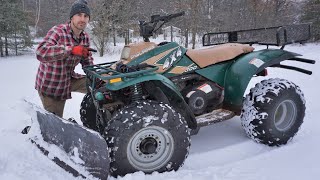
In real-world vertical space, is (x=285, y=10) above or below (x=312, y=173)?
above

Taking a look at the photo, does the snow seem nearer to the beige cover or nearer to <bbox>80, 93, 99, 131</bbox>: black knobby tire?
<bbox>80, 93, 99, 131</bbox>: black knobby tire

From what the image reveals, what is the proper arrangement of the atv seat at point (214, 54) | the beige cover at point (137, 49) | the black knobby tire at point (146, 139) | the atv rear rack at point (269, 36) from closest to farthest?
the black knobby tire at point (146, 139) < the beige cover at point (137, 49) < the atv seat at point (214, 54) < the atv rear rack at point (269, 36)

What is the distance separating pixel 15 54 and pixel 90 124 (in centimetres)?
2211

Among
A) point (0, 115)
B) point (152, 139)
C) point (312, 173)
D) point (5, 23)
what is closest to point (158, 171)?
point (152, 139)

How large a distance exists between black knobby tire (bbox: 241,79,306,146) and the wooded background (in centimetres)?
1819

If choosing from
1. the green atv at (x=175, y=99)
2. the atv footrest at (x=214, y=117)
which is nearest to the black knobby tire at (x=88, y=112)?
the green atv at (x=175, y=99)

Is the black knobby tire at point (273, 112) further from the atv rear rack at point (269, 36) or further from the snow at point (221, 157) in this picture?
the atv rear rack at point (269, 36)

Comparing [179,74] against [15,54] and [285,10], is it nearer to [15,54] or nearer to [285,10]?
[15,54]

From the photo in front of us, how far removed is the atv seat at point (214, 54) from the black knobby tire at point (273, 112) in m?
0.54

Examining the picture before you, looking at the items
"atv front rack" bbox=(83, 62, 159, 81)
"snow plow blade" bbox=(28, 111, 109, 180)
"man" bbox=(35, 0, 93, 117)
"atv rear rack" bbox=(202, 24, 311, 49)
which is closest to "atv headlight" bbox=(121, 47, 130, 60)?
"atv front rack" bbox=(83, 62, 159, 81)

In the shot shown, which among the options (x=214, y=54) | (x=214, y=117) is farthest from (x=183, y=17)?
(x=214, y=117)

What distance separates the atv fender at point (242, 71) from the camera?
12.7ft

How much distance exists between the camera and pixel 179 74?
12.2ft

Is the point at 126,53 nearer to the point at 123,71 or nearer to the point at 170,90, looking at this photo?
the point at 123,71
